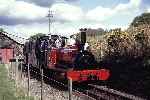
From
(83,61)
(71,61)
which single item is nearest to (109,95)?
(83,61)

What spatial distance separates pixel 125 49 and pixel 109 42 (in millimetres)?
2894

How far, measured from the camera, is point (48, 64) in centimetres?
2541

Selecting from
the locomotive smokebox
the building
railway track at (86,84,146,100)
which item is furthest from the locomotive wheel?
the building

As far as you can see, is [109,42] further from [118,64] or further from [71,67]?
[71,67]

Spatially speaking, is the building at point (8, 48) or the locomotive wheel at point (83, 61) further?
the building at point (8, 48)

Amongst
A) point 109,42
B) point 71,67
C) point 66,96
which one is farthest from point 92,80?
point 109,42

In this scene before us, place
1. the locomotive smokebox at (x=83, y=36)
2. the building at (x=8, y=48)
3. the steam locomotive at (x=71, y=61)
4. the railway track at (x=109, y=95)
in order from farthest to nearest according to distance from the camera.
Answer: the building at (x=8, y=48)
the locomotive smokebox at (x=83, y=36)
the steam locomotive at (x=71, y=61)
the railway track at (x=109, y=95)

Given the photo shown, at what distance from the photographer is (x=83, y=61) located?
2217 cm

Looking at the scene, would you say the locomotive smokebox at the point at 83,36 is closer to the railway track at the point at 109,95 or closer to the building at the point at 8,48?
the railway track at the point at 109,95

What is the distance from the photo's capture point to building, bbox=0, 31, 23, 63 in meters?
72.5

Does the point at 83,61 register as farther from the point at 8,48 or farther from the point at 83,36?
the point at 8,48

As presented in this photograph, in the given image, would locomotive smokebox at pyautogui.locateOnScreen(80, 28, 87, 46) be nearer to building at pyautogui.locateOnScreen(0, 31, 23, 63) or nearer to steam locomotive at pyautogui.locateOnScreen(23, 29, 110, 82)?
steam locomotive at pyautogui.locateOnScreen(23, 29, 110, 82)

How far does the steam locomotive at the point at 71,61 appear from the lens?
2156cm

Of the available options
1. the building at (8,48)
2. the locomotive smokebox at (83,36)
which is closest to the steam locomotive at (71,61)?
the locomotive smokebox at (83,36)
